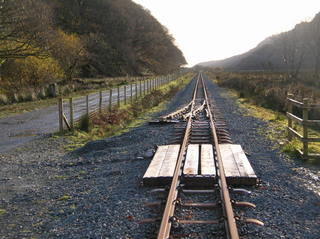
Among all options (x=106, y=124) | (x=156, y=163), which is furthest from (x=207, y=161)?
(x=106, y=124)

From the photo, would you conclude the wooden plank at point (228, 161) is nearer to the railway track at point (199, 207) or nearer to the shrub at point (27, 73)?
the railway track at point (199, 207)

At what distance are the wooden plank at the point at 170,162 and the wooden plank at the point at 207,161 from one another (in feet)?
1.70

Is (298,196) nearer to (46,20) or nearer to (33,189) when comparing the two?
(33,189)

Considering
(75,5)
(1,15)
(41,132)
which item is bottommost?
(41,132)

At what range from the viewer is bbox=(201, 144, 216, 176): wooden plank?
22.4 feet

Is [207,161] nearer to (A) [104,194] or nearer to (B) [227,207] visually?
(A) [104,194]

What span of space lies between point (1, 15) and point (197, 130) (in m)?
16.8

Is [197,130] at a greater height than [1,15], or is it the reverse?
[1,15]

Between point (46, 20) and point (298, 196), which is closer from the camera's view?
point (298, 196)

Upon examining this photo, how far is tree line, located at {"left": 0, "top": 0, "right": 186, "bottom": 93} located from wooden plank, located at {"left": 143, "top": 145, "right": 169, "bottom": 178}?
18.7 m

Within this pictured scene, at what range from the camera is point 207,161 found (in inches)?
301

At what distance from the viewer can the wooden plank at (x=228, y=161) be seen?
22.3 ft

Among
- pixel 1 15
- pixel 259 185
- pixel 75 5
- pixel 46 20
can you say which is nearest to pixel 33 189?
pixel 259 185

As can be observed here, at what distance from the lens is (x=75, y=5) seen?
62156 millimetres
